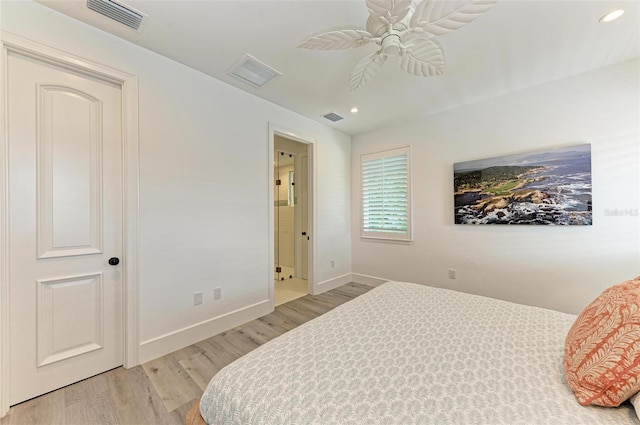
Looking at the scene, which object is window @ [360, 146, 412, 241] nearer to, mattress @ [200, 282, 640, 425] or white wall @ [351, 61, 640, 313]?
white wall @ [351, 61, 640, 313]

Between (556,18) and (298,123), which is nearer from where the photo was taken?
(556,18)

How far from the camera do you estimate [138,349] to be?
1946 mm

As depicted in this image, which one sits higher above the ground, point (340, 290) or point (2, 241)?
point (2, 241)

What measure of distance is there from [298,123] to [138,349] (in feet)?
9.66

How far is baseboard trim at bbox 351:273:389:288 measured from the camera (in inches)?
153

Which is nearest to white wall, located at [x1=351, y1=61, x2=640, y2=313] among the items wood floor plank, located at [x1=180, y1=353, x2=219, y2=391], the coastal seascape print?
the coastal seascape print

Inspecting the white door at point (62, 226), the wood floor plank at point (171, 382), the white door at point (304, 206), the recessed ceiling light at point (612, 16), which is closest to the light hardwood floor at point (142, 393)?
the wood floor plank at point (171, 382)

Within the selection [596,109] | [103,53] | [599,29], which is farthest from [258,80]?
[596,109]

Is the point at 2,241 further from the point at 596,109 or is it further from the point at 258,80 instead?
the point at 596,109

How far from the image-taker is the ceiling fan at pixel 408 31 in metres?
1.23

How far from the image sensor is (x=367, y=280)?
Result: 4.04 m

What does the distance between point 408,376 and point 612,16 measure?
2725mm

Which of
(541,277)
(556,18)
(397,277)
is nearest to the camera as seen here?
(556,18)

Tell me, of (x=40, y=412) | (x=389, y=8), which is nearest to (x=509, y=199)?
(x=389, y=8)
